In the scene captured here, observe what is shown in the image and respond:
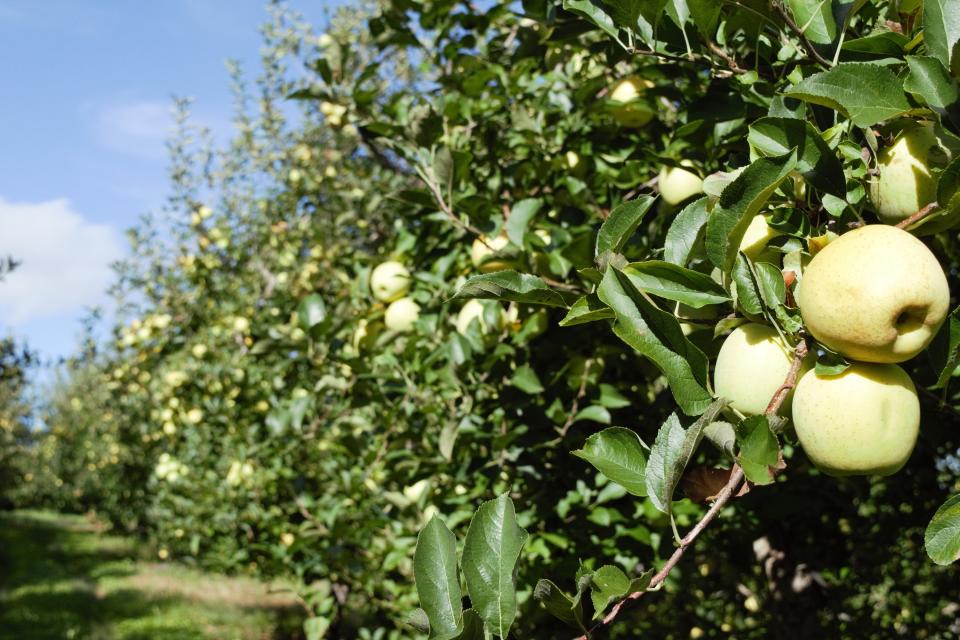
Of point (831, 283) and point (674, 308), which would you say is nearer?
point (831, 283)

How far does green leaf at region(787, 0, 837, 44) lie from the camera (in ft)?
3.23

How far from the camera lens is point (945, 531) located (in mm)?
783

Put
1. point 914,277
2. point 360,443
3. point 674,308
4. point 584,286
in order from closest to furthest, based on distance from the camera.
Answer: point 914,277 < point 674,308 < point 584,286 < point 360,443

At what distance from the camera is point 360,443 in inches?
88.0

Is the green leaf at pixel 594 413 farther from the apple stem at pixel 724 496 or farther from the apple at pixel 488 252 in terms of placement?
the apple stem at pixel 724 496

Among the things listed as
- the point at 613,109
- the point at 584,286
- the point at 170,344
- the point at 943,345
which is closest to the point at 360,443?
the point at 584,286

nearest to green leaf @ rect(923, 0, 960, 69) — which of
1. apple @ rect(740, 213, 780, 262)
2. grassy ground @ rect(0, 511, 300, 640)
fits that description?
apple @ rect(740, 213, 780, 262)

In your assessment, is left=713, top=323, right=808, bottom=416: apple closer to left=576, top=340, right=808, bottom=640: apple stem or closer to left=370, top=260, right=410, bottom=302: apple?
left=576, top=340, right=808, bottom=640: apple stem

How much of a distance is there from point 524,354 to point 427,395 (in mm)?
370

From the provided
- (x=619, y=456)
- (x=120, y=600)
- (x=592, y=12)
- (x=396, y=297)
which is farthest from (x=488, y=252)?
(x=120, y=600)

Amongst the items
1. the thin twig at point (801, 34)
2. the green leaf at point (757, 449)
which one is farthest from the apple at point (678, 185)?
the green leaf at point (757, 449)

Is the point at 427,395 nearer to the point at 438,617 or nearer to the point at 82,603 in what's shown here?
the point at 438,617

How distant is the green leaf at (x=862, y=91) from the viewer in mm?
826

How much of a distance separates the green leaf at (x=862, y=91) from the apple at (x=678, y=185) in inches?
21.1
